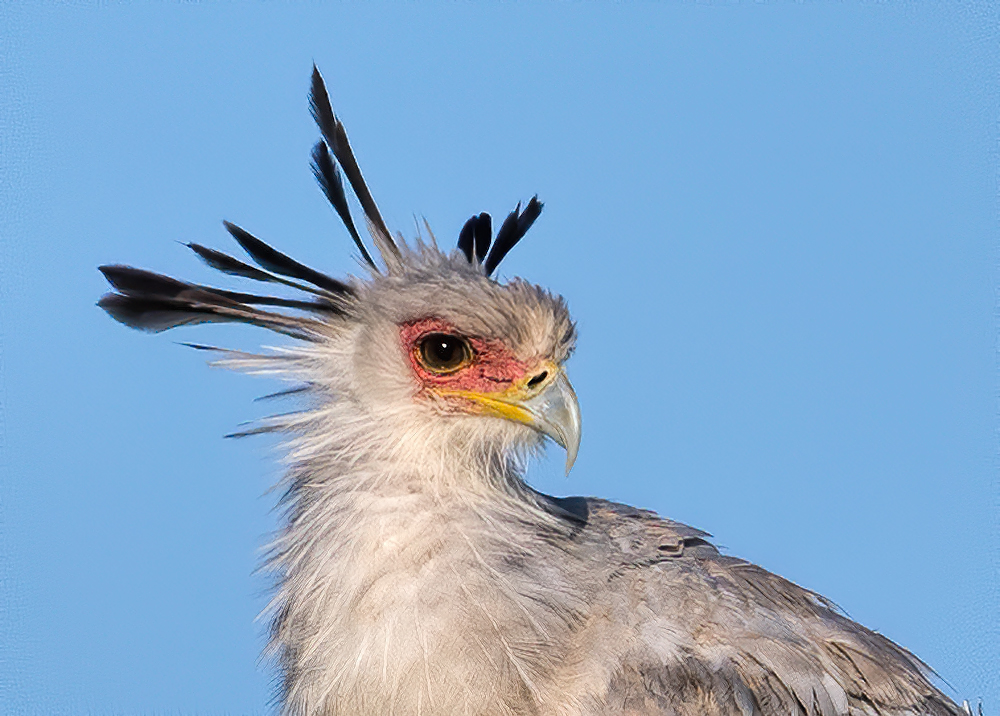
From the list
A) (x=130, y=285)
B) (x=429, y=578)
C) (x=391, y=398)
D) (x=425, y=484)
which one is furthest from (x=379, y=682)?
(x=130, y=285)

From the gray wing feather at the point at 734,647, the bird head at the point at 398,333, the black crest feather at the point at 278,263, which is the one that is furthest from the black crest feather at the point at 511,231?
the gray wing feather at the point at 734,647

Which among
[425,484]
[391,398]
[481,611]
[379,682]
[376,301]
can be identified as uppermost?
[376,301]

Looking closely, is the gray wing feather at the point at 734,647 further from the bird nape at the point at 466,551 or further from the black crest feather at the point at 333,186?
the black crest feather at the point at 333,186

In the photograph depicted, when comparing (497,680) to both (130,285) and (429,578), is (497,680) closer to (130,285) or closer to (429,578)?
(429,578)

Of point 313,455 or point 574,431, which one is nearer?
point 574,431

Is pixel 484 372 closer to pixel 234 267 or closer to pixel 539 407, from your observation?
pixel 539 407

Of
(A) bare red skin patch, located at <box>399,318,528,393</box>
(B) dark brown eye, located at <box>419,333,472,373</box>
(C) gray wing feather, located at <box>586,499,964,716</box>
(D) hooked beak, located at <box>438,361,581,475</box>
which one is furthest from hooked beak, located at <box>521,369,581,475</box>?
(C) gray wing feather, located at <box>586,499,964,716</box>

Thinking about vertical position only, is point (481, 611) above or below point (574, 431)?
below

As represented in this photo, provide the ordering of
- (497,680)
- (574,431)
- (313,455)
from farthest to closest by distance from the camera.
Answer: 1. (313,455)
2. (574,431)
3. (497,680)
